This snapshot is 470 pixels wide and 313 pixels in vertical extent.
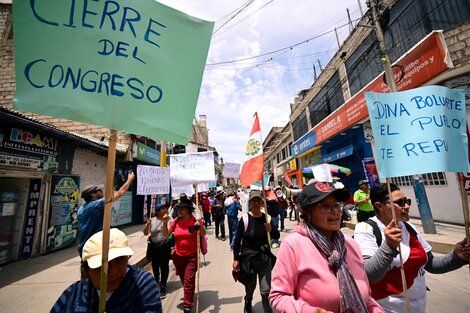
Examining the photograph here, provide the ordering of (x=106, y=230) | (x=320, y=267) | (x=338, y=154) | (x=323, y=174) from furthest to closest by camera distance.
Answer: (x=338, y=154) < (x=323, y=174) < (x=320, y=267) < (x=106, y=230)

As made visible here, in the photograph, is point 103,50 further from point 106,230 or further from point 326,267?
point 326,267

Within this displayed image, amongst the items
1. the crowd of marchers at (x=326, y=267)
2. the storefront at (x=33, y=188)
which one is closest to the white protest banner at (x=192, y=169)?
the crowd of marchers at (x=326, y=267)

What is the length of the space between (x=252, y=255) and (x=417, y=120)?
8.14ft

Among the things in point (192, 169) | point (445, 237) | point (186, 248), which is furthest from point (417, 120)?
point (445, 237)

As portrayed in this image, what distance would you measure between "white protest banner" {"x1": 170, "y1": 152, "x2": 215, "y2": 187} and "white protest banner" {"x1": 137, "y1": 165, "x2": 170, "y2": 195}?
1.04 metres

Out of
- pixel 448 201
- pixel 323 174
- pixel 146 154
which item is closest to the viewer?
pixel 448 201

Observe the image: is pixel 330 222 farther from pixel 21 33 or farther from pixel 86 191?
pixel 86 191

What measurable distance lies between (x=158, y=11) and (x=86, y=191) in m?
3.03

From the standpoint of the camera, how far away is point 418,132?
2.00 meters

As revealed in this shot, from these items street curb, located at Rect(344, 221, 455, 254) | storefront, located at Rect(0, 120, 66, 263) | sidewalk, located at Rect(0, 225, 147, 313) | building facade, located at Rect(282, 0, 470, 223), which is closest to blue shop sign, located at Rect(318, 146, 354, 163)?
building facade, located at Rect(282, 0, 470, 223)

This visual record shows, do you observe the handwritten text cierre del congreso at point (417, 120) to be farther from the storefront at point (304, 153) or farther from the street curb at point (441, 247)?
the storefront at point (304, 153)

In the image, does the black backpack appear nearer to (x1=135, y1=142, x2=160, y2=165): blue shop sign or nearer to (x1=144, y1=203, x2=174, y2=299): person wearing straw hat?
(x1=144, y1=203, x2=174, y2=299): person wearing straw hat

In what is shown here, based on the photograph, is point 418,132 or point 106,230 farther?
point 418,132

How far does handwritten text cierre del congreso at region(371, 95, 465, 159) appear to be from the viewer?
77.5 inches
